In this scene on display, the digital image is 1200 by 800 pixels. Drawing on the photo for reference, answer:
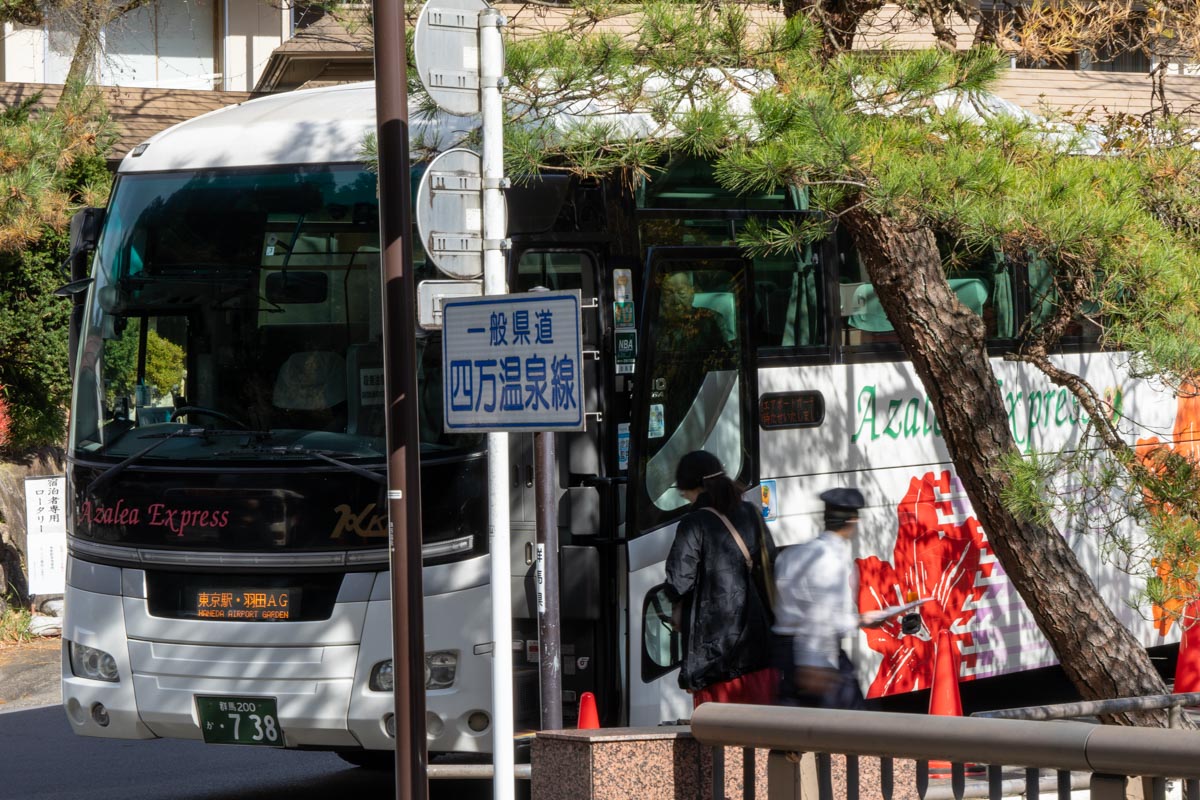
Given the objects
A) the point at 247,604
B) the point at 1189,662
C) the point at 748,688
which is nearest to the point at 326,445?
the point at 247,604

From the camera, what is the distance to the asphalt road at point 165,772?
9047 millimetres

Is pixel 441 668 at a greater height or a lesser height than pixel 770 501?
lesser

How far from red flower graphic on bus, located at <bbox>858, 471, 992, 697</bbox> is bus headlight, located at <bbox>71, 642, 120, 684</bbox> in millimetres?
4168

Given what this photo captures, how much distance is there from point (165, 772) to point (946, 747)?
6.77 m

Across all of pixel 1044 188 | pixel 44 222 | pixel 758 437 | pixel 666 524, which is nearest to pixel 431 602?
pixel 666 524

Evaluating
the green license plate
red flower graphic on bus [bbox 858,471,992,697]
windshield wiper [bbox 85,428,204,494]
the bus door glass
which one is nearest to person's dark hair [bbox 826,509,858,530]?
the bus door glass

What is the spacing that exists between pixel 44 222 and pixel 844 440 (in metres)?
8.32

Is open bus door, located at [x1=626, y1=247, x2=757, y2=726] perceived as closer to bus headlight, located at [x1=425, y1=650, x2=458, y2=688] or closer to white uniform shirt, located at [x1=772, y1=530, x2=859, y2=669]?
white uniform shirt, located at [x1=772, y1=530, x2=859, y2=669]

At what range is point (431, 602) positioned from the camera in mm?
7223

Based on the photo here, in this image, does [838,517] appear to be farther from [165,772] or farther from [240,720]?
[165,772]

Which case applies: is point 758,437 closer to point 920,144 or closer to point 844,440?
point 844,440

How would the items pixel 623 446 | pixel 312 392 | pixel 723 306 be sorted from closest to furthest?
1. pixel 312 392
2. pixel 623 446
3. pixel 723 306

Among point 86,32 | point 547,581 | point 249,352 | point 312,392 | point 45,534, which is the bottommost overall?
point 45,534

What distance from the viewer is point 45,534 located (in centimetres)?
1379
